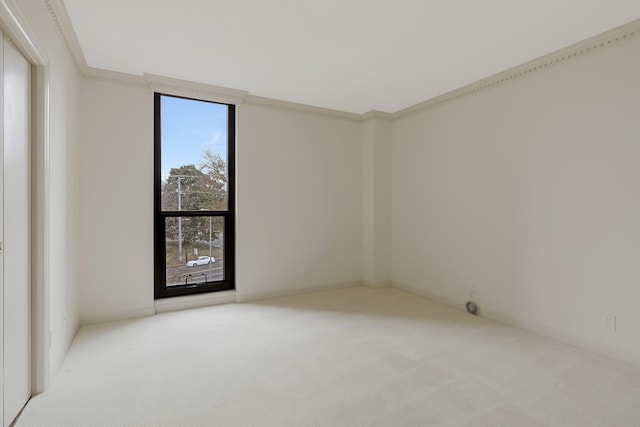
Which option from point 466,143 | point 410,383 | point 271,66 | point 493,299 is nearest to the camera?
point 410,383

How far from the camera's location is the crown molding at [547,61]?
2.55 meters

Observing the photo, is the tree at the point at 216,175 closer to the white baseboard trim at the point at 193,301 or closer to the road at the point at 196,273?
the road at the point at 196,273

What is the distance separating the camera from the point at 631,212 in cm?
256

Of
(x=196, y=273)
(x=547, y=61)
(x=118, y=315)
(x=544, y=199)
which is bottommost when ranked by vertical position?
(x=118, y=315)

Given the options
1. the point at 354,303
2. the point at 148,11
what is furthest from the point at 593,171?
the point at 148,11

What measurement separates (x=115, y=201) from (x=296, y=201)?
2.06 m

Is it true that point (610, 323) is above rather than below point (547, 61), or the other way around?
below

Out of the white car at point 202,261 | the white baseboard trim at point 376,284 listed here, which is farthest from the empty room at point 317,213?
the white baseboard trim at point 376,284

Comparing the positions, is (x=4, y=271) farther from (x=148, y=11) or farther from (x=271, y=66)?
(x=271, y=66)

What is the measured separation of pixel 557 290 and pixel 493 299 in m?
0.66

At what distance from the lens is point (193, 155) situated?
3.94m

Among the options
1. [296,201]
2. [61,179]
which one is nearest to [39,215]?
[61,179]

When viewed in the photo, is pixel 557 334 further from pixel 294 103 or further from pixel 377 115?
pixel 294 103

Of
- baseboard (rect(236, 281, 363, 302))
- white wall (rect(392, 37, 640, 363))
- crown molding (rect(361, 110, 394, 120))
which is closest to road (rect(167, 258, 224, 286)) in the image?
baseboard (rect(236, 281, 363, 302))
